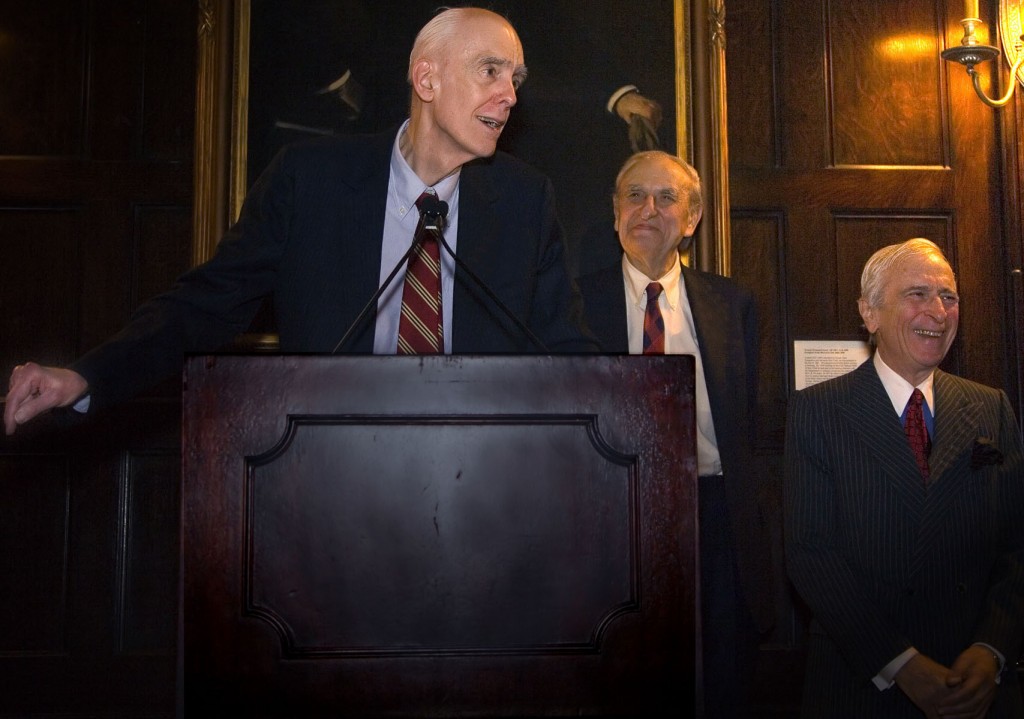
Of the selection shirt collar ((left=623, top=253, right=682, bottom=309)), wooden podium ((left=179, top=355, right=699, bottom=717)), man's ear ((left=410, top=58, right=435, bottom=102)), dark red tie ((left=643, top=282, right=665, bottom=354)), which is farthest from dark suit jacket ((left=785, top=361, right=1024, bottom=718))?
man's ear ((left=410, top=58, right=435, bottom=102))

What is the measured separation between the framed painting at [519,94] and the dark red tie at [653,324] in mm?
739

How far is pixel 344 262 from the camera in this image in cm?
211

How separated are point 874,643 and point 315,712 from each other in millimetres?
1397

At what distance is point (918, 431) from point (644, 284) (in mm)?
1090

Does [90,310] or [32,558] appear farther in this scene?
[90,310]

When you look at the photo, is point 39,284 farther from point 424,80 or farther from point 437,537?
point 437,537

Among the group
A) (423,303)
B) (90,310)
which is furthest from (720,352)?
(90,310)

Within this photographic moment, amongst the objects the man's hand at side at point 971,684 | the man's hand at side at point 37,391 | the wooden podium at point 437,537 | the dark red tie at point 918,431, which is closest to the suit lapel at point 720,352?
the dark red tie at point 918,431

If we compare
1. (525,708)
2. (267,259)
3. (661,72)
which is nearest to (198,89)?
(661,72)

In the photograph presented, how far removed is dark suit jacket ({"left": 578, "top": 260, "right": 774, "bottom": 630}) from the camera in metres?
3.06

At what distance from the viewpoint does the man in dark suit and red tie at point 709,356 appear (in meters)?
3.02

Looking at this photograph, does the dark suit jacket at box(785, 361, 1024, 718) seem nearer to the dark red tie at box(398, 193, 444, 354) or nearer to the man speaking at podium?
the man speaking at podium

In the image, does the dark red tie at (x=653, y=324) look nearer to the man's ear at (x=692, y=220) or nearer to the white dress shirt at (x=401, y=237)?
the man's ear at (x=692, y=220)

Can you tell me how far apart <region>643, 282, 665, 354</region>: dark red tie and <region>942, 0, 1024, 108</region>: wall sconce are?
1.48m
